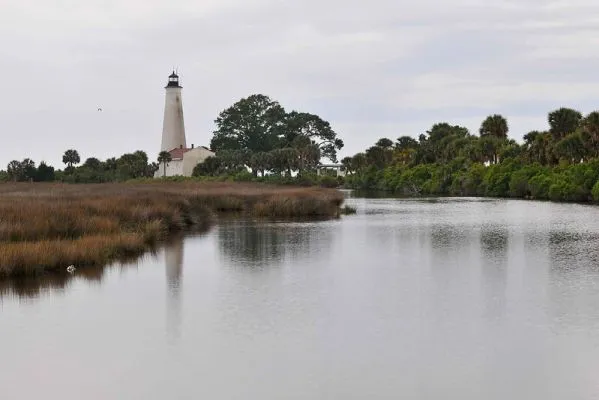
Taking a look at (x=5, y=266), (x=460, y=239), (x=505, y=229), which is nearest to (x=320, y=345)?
(x=5, y=266)

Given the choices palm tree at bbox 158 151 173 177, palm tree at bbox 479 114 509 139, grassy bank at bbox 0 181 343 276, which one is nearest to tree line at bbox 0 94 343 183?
palm tree at bbox 158 151 173 177

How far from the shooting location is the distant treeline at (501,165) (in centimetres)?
6934

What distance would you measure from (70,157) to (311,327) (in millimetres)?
96460

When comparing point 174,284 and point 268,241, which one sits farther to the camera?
point 268,241

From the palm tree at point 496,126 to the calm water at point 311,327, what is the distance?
69496 millimetres

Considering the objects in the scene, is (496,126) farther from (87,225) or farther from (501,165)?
(87,225)

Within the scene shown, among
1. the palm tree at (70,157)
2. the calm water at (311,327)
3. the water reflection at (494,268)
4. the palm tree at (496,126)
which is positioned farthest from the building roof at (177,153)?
the calm water at (311,327)

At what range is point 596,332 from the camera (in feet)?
48.0

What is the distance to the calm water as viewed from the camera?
468 inches

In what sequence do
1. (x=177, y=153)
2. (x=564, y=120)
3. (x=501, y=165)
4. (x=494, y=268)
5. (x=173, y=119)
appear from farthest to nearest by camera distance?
(x=173, y=119) → (x=177, y=153) → (x=501, y=165) → (x=564, y=120) → (x=494, y=268)

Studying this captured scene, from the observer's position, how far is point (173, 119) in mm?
121875

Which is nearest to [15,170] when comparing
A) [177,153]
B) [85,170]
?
[85,170]

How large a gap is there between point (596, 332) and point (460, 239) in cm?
1770

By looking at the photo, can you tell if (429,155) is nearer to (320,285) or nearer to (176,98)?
(176,98)
